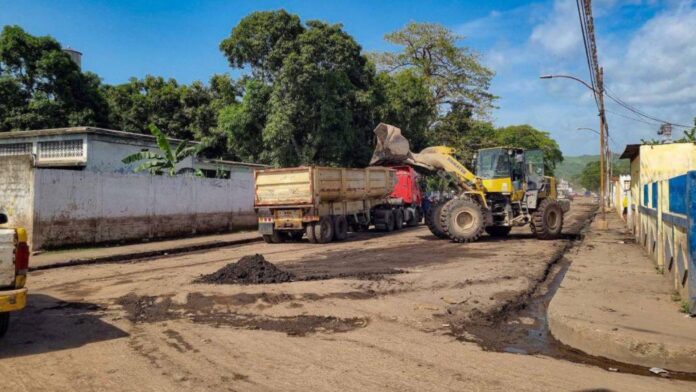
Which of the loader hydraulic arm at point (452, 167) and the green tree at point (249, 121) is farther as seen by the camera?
the green tree at point (249, 121)

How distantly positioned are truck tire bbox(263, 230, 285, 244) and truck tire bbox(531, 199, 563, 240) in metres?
8.75

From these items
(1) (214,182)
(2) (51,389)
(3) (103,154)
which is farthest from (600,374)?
(3) (103,154)

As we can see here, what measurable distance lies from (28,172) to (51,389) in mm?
12429

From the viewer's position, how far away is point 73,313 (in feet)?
26.0

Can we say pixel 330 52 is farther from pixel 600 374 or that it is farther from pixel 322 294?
pixel 600 374

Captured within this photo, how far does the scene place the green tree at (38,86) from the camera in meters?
28.0

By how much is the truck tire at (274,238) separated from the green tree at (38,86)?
636 inches

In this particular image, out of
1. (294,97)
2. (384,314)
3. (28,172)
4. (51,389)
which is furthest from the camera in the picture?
(294,97)

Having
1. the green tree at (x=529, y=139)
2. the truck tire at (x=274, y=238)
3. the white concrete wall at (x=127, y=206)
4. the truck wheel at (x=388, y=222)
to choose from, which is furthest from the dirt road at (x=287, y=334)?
the green tree at (x=529, y=139)

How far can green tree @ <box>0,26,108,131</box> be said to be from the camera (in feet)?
91.9

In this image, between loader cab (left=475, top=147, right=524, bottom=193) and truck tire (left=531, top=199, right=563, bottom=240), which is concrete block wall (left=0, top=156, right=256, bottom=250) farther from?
truck tire (left=531, top=199, right=563, bottom=240)

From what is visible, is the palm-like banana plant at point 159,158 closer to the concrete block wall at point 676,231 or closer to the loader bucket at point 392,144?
the loader bucket at point 392,144

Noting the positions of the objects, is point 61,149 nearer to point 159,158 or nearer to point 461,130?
point 159,158

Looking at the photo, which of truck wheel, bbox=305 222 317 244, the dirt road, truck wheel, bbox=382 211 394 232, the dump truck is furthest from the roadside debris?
truck wheel, bbox=382 211 394 232
